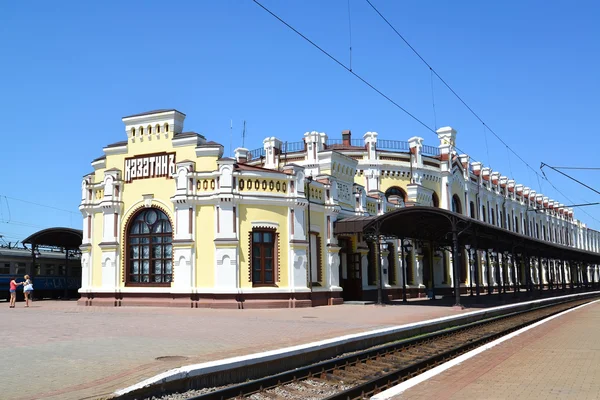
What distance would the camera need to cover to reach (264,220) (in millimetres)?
25719

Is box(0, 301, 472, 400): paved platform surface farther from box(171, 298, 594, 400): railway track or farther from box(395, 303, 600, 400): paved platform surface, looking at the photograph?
box(395, 303, 600, 400): paved platform surface

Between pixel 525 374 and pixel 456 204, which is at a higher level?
pixel 456 204

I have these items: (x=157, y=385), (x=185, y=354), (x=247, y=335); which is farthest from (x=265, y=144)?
(x=157, y=385)

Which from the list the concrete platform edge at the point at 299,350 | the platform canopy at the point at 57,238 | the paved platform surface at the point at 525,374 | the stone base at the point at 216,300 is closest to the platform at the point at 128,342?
the concrete platform edge at the point at 299,350

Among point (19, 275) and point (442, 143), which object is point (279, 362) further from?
point (442, 143)

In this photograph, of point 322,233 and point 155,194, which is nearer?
point 155,194

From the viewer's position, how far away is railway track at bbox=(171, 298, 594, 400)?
849 cm

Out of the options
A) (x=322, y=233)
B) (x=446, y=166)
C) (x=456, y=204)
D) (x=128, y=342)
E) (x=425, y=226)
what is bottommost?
(x=128, y=342)

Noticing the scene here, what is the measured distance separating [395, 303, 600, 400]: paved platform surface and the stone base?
12580 mm

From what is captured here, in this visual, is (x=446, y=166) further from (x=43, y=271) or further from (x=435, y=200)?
(x=43, y=271)

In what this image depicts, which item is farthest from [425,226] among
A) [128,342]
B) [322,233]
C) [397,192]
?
[128,342]

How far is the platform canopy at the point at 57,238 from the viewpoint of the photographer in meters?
33.2

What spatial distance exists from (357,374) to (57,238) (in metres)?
30.1

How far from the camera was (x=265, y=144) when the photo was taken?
38969 mm
